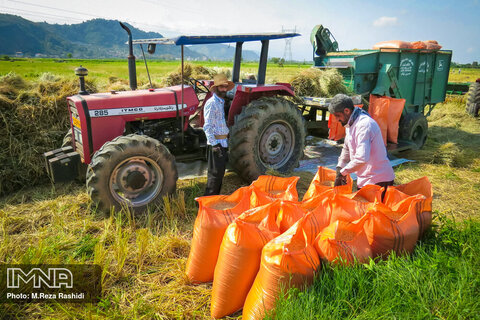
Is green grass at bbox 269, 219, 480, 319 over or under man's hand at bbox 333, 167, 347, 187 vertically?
under

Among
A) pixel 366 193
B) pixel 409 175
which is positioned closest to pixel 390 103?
pixel 409 175

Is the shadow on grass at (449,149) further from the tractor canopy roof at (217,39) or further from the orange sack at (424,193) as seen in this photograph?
the tractor canopy roof at (217,39)

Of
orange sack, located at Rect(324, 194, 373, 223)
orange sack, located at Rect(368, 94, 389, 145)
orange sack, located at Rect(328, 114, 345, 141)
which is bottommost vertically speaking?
orange sack, located at Rect(324, 194, 373, 223)

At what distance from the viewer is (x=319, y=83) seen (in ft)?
22.9

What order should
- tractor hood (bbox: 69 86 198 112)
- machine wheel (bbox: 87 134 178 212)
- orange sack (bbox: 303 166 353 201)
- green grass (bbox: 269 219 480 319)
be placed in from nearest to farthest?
green grass (bbox: 269 219 480 319) < orange sack (bbox: 303 166 353 201) < machine wheel (bbox: 87 134 178 212) < tractor hood (bbox: 69 86 198 112)

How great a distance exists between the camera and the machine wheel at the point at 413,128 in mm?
6883

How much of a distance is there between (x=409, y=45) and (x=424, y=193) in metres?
5.88

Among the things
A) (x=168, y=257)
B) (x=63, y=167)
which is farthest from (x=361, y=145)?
(x=63, y=167)

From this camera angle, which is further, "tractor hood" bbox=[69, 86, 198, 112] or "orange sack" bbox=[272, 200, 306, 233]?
"tractor hood" bbox=[69, 86, 198, 112]

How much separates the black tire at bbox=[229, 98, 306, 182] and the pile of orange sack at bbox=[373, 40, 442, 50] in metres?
3.84

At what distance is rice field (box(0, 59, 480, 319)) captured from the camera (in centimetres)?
192

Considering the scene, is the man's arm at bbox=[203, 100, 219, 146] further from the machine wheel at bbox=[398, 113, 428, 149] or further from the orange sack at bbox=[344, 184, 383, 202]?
the machine wheel at bbox=[398, 113, 428, 149]

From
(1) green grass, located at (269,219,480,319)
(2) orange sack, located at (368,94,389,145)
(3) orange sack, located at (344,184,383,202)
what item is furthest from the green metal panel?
(1) green grass, located at (269,219,480,319)

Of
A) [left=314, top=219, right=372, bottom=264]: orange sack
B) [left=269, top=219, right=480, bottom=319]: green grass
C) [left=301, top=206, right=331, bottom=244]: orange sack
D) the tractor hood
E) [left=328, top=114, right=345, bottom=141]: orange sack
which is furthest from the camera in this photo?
[left=328, top=114, right=345, bottom=141]: orange sack
